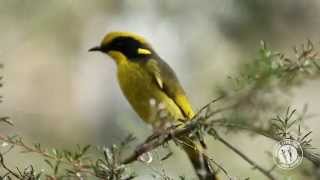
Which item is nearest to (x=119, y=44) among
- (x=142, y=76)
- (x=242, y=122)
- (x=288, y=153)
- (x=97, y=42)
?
(x=142, y=76)

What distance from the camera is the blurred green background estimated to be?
7.34 metres

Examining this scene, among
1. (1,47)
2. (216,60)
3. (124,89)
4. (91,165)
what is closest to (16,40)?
(1,47)

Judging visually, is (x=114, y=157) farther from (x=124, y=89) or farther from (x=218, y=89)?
(x=124, y=89)

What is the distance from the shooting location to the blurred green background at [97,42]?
734 cm

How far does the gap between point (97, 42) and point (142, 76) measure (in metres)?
4.81

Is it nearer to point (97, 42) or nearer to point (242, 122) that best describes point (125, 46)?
point (242, 122)

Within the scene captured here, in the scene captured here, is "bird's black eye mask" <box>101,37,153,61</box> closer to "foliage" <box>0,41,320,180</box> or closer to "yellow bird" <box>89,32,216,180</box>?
"yellow bird" <box>89,32,216,180</box>

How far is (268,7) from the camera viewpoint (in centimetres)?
764

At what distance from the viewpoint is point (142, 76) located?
361cm

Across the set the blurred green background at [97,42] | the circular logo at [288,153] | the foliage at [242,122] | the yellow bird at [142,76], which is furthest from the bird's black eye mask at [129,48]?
→ the blurred green background at [97,42]

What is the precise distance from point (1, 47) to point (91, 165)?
18.2 ft

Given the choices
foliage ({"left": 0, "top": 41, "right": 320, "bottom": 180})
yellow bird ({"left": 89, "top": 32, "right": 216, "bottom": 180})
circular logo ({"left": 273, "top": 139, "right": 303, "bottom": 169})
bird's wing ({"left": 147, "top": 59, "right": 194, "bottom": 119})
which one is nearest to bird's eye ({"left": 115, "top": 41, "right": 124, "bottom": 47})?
yellow bird ({"left": 89, "top": 32, "right": 216, "bottom": 180})

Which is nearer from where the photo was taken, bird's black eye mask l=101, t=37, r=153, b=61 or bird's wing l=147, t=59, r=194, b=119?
bird's wing l=147, t=59, r=194, b=119

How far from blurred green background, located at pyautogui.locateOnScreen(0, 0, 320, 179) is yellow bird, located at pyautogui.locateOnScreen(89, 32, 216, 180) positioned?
2.98 m
